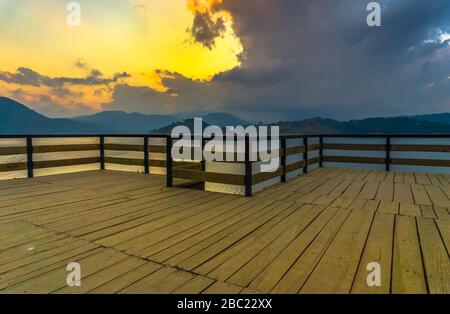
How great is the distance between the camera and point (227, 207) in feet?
11.8

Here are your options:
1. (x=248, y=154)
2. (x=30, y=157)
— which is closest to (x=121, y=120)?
(x=30, y=157)

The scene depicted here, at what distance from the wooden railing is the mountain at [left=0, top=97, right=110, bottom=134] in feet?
211

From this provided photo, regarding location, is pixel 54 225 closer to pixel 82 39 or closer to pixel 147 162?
pixel 147 162

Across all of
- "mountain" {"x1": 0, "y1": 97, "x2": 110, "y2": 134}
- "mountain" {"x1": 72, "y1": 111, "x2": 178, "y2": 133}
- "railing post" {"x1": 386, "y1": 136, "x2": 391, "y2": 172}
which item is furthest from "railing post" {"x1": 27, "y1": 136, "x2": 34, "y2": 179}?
"mountain" {"x1": 72, "y1": 111, "x2": 178, "y2": 133}

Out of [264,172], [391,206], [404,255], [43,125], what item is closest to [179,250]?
[404,255]

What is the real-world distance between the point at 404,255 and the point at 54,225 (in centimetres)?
340

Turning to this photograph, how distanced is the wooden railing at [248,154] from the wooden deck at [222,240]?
486 mm

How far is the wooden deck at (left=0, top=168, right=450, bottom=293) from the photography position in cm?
170

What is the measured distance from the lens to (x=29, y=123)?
234 feet

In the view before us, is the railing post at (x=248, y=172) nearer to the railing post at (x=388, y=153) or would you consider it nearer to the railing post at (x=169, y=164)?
the railing post at (x=169, y=164)

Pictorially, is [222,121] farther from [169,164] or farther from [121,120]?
[121,120]

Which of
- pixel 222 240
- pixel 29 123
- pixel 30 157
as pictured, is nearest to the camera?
pixel 222 240

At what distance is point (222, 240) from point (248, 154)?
2076 mm

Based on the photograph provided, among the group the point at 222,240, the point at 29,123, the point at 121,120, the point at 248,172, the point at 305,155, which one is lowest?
the point at 222,240
